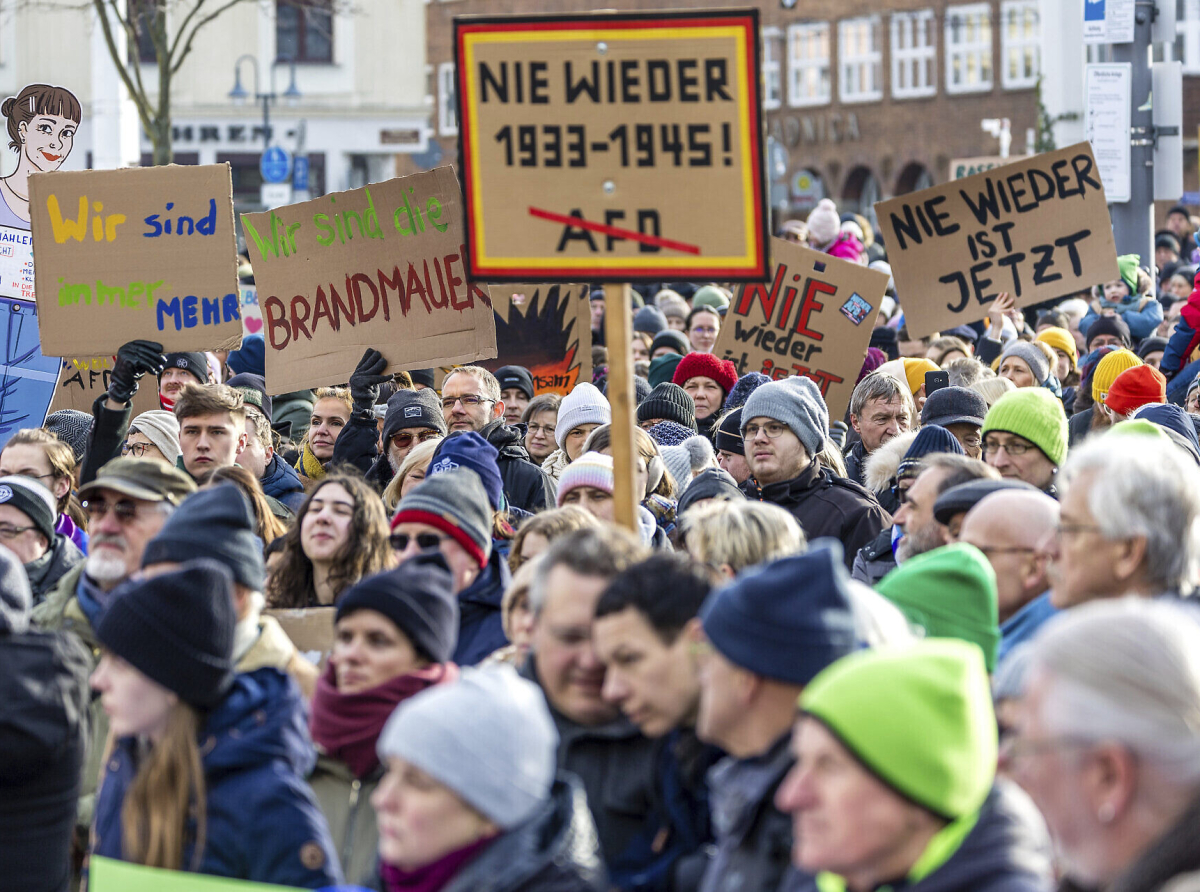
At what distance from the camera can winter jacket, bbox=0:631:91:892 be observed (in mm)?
3314

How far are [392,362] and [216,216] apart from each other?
1.02m

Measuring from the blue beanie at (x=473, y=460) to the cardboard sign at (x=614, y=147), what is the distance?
1360mm

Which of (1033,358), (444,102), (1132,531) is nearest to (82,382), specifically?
(1033,358)

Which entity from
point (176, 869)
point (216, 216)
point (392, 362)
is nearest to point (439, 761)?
point (176, 869)

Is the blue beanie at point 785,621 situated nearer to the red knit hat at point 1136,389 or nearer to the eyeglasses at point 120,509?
the eyeglasses at point 120,509

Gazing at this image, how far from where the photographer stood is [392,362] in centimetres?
693

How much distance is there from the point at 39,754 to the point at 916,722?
188cm

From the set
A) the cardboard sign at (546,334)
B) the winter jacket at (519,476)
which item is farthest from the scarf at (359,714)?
the cardboard sign at (546,334)

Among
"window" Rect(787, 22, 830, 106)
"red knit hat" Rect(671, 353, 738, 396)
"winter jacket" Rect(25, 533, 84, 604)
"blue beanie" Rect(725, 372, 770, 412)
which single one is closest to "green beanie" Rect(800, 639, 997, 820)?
"winter jacket" Rect(25, 533, 84, 604)

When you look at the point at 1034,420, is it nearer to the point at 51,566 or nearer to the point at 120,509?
the point at 120,509

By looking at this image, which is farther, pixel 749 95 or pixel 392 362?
pixel 392 362

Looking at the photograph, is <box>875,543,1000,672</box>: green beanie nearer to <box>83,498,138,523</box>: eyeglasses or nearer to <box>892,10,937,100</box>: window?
<box>83,498,138,523</box>: eyeglasses

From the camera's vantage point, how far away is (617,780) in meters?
3.06

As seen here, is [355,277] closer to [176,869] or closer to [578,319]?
[578,319]
